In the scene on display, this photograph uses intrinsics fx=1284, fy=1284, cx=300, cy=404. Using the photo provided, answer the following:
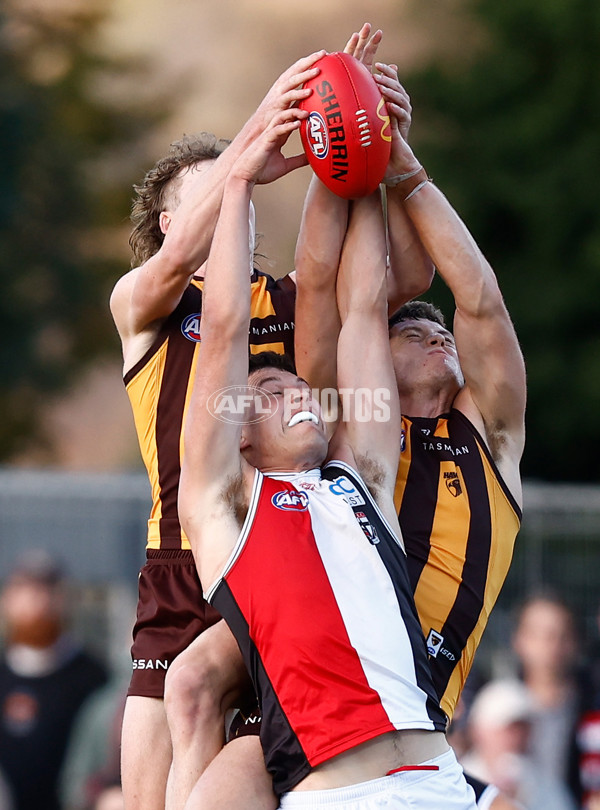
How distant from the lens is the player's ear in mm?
5086

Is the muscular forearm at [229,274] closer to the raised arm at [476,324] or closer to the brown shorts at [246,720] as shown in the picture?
the raised arm at [476,324]

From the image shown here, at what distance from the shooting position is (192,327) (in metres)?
4.93

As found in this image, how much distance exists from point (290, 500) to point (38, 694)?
4567 millimetres

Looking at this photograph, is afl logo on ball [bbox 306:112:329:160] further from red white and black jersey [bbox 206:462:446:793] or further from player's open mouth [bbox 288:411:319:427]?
red white and black jersey [bbox 206:462:446:793]

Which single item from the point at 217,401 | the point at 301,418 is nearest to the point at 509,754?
the point at 301,418

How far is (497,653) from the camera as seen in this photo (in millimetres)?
9547

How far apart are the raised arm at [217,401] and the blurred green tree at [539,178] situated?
15706 mm

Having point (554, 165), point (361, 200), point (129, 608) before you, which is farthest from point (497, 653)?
point (554, 165)

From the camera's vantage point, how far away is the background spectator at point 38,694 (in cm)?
816

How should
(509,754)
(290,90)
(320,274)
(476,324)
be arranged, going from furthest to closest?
(509,754) < (476,324) < (320,274) < (290,90)

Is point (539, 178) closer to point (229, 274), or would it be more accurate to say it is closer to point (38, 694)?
point (38, 694)

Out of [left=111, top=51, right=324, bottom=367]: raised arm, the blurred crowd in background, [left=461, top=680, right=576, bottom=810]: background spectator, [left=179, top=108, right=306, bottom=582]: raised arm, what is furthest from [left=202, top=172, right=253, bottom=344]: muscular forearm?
[left=461, top=680, right=576, bottom=810]: background spectator

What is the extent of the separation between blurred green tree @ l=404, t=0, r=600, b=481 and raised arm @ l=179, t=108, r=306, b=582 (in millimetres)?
15706

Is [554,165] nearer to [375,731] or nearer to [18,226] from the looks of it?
[18,226]
